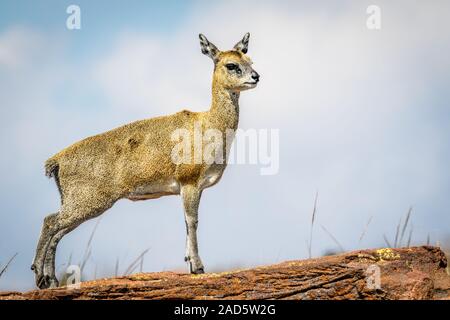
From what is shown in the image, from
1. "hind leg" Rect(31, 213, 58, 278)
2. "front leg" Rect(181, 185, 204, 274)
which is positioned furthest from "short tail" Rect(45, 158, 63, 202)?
"front leg" Rect(181, 185, 204, 274)

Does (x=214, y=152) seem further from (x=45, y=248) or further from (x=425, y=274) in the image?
(x=425, y=274)

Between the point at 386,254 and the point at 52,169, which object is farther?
the point at 52,169

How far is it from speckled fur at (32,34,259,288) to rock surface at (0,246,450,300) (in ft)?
5.55

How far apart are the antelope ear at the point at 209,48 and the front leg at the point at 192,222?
2.55m

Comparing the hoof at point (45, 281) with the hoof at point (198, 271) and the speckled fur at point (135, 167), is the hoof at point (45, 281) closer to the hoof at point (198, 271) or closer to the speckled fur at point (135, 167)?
the speckled fur at point (135, 167)

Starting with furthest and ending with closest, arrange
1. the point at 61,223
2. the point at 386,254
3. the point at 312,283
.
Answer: the point at 61,223 < the point at 386,254 < the point at 312,283

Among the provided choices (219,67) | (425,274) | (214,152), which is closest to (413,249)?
(425,274)

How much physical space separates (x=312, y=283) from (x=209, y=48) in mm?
5094

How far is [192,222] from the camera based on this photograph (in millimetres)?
12148

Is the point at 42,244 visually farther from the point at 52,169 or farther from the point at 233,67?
the point at 233,67

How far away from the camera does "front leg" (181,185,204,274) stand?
11719 mm

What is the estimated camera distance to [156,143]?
1289cm

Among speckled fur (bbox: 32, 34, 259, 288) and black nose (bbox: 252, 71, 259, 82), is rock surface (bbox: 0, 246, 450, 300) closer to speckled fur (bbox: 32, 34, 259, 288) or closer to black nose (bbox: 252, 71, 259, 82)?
speckled fur (bbox: 32, 34, 259, 288)

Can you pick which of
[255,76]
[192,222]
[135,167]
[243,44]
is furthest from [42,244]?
[243,44]
